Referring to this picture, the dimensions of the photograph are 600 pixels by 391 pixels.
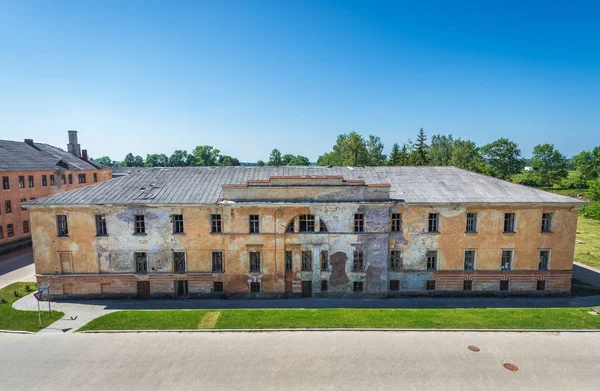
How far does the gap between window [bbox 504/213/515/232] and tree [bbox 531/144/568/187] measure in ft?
335

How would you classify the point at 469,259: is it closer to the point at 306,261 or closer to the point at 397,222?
the point at 397,222

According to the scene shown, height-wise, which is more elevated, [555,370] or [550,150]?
[550,150]

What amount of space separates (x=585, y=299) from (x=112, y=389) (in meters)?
37.3

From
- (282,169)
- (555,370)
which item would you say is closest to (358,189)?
(282,169)

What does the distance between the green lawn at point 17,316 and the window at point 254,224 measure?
1607 cm

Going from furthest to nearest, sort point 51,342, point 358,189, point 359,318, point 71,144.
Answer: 1. point 71,144
2. point 358,189
3. point 359,318
4. point 51,342

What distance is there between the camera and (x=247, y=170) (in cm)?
3450

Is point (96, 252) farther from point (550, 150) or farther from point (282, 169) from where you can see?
point (550, 150)

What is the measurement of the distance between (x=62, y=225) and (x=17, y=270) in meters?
15.0

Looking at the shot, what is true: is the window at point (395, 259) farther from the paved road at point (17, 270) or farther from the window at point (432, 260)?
the paved road at point (17, 270)

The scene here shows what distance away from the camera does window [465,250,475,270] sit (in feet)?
98.0

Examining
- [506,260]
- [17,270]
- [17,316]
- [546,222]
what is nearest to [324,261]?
[506,260]

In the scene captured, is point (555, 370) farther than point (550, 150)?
No

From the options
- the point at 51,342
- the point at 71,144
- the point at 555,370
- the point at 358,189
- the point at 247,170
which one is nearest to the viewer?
the point at 555,370
